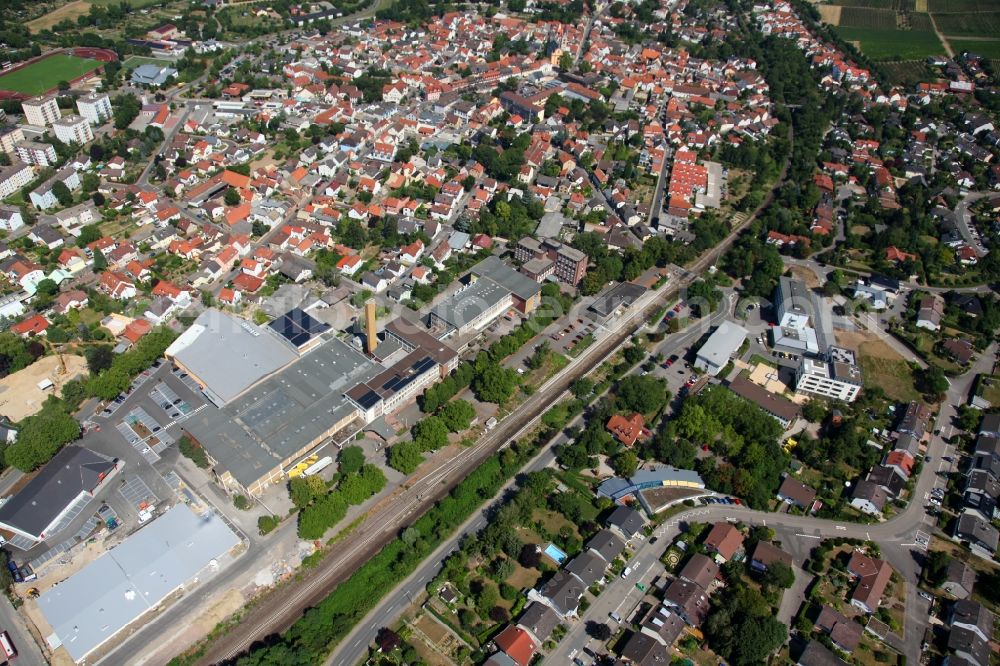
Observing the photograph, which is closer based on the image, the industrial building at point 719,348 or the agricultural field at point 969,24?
the industrial building at point 719,348

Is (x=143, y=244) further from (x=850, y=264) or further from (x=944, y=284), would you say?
(x=944, y=284)

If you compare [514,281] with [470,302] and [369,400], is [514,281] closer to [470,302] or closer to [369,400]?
[470,302]

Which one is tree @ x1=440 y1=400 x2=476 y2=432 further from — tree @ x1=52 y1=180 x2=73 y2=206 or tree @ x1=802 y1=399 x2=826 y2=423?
tree @ x1=52 y1=180 x2=73 y2=206

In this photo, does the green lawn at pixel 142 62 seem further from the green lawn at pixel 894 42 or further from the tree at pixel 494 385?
the green lawn at pixel 894 42

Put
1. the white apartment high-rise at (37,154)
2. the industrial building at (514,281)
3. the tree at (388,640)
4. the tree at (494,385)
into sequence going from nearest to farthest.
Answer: the tree at (388,640) → the tree at (494,385) → the industrial building at (514,281) → the white apartment high-rise at (37,154)

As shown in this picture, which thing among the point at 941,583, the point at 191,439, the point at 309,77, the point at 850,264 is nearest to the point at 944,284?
the point at 850,264

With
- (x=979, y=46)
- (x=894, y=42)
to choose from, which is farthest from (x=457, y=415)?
(x=979, y=46)

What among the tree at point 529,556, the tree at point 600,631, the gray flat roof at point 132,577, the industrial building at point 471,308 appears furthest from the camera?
the industrial building at point 471,308

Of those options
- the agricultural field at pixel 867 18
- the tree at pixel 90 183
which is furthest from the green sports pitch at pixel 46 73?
the agricultural field at pixel 867 18
